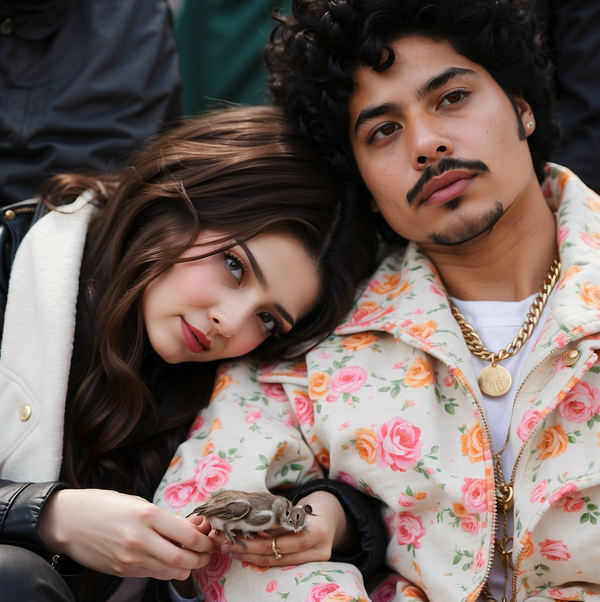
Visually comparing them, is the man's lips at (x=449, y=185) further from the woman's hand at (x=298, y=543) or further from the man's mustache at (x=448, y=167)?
the woman's hand at (x=298, y=543)

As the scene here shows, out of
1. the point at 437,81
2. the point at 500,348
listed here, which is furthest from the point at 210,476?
the point at 437,81

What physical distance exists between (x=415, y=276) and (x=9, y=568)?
1.42m

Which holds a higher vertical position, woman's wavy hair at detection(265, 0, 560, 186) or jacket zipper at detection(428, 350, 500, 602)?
woman's wavy hair at detection(265, 0, 560, 186)

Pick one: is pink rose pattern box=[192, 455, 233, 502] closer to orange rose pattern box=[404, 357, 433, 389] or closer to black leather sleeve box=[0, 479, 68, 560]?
black leather sleeve box=[0, 479, 68, 560]

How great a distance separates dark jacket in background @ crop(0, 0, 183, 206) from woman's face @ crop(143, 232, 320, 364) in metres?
0.81

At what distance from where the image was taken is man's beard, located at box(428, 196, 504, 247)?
2055 mm

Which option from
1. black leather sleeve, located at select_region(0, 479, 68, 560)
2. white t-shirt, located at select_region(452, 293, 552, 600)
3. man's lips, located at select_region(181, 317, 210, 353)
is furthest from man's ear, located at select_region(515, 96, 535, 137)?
black leather sleeve, located at select_region(0, 479, 68, 560)

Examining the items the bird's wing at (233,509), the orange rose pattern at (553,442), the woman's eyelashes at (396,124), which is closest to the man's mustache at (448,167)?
the woman's eyelashes at (396,124)

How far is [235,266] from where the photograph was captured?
2.08m

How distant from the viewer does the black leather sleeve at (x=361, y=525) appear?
6.32ft

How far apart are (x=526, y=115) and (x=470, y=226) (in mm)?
500

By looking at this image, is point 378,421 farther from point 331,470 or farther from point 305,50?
point 305,50

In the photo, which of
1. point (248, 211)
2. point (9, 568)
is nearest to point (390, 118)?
point (248, 211)

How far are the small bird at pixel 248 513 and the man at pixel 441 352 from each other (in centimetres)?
9
